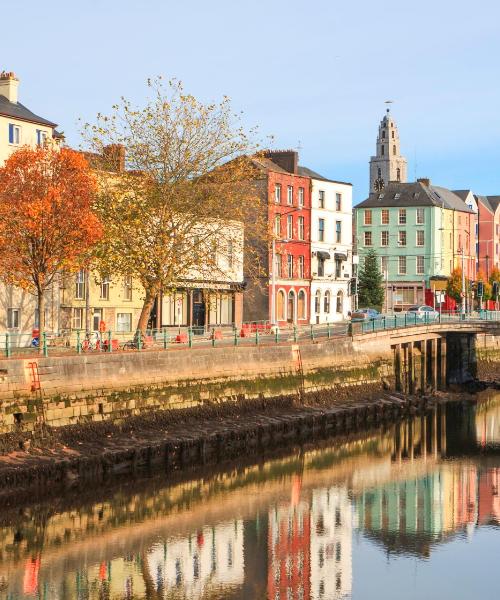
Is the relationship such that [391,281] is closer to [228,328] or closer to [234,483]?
[228,328]

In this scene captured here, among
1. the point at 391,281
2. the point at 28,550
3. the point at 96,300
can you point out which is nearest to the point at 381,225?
the point at 391,281

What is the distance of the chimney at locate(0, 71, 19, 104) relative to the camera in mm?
63469

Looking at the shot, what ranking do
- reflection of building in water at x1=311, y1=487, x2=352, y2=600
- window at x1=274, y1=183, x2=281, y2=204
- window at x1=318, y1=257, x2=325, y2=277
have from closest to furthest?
reflection of building in water at x1=311, y1=487, x2=352, y2=600
window at x1=274, y1=183, x2=281, y2=204
window at x1=318, y1=257, x2=325, y2=277

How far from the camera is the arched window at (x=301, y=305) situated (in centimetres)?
9119

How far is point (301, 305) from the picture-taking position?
91625 mm

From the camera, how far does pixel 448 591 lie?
3131 cm

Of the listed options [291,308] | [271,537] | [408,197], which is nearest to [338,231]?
[291,308]

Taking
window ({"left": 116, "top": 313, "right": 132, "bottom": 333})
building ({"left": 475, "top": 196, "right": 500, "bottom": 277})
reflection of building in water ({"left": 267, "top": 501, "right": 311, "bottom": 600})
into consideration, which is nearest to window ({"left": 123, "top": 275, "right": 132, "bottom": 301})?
window ({"left": 116, "top": 313, "right": 132, "bottom": 333})

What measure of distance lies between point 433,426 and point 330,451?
12.1m

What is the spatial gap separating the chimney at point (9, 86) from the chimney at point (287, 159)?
30699mm

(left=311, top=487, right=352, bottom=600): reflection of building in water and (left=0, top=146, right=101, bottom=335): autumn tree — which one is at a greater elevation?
(left=0, top=146, right=101, bottom=335): autumn tree

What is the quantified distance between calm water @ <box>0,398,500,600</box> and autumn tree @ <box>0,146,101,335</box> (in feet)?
42.4

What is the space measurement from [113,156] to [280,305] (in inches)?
1311

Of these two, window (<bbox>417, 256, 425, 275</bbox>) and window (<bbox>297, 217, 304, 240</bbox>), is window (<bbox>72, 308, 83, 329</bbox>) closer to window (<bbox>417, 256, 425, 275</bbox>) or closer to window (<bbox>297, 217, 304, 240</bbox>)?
window (<bbox>297, 217, 304, 240</bbox>)
